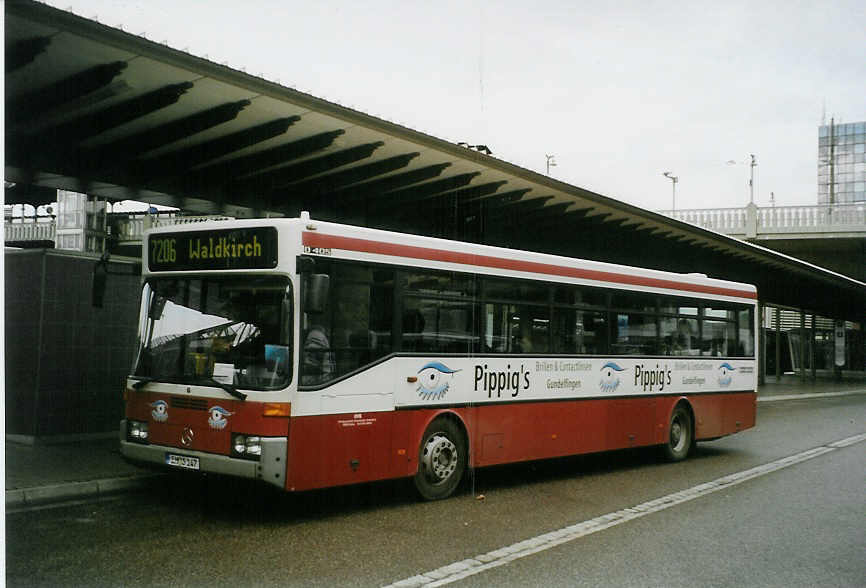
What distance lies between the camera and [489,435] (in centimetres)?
1070

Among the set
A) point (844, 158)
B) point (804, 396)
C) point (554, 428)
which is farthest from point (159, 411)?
point (844, 158)

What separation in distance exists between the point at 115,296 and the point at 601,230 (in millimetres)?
13282

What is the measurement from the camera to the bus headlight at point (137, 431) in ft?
29.8

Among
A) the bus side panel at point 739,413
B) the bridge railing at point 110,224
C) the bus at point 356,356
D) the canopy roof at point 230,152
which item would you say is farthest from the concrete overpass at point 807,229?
the bus at point 356,356

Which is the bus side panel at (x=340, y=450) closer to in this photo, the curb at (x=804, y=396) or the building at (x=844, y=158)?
the building at (x=844, y=158)

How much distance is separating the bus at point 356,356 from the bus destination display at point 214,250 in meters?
0.02

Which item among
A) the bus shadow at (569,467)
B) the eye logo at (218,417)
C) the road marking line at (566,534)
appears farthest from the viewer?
the bus shadow at (569,467)

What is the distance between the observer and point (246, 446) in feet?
27.2

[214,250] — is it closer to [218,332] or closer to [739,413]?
[218,332]

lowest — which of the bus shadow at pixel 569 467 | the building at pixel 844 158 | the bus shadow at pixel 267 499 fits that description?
the bus shadow at pixel 569 467

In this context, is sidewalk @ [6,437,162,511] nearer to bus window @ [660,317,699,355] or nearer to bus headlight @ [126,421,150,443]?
bus headlight @ [126,421,150,443]

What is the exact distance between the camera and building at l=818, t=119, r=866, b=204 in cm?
3884

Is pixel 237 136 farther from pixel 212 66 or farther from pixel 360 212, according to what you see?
pixel 360 212

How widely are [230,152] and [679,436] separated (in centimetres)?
836
